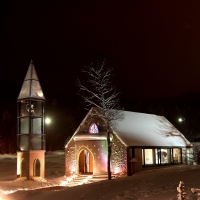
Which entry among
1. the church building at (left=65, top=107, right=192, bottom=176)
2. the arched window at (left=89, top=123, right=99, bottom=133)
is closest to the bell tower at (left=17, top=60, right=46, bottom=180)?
the church building at (left=65, top=107, right=192, bottom=176)

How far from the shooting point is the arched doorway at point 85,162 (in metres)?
28.7

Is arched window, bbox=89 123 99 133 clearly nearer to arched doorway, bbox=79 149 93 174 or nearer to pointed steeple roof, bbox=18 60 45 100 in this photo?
arched doorway, bbox=79 149 93 174

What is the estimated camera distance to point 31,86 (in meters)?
27.0

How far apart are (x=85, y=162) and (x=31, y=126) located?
18.6ft

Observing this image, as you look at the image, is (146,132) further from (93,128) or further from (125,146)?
(93,128)

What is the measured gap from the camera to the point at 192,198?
10.9 metres

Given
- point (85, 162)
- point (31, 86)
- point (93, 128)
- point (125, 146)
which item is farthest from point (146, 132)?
point (31, 86)

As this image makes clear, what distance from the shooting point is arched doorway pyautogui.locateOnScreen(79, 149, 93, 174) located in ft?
94.3

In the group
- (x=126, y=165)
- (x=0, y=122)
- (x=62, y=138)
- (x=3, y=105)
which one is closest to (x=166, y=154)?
(x=126, y=165)

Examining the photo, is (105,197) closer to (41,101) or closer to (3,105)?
(41,101)

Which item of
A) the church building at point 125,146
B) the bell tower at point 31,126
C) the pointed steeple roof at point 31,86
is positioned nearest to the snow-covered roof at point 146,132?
the church building at point 125,146

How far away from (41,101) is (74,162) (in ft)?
19.2

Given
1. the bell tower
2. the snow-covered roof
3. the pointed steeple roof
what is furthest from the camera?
the snow-covered roof

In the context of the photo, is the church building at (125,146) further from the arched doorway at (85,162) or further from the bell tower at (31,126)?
the bell tower at (31,126)
